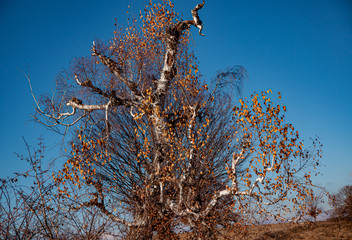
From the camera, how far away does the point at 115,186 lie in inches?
513

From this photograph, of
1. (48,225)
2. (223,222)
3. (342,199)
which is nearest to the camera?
(48,225)

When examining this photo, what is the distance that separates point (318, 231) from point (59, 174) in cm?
1688

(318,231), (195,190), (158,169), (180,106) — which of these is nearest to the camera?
(158,169)

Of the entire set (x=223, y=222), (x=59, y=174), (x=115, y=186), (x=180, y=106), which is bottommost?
(x=223, y=222)

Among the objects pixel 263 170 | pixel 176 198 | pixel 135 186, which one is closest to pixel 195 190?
pixel 176 198

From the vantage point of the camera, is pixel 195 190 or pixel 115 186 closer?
pixel 195 190

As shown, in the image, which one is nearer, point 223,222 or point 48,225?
point 48,225

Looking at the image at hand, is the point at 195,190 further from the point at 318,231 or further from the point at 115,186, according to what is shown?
the point at 318,231

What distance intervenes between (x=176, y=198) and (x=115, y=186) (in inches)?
159

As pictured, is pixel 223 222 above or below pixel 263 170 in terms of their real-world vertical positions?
below

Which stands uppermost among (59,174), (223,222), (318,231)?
(59,174)

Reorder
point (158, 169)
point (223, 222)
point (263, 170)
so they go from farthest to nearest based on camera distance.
Result: point (223, 222) < point (158, 169) < point (263, 170)

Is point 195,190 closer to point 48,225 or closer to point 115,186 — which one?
point 115,186

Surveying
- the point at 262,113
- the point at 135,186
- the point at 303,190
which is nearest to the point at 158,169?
the point at 135,186
